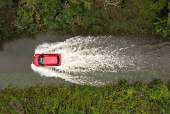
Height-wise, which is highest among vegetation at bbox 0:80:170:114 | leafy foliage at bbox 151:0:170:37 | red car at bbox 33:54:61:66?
leafy foliage at bbox 151:0:170:37

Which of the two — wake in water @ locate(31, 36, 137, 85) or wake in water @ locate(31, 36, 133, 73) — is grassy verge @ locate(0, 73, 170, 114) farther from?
wake in water @ locate(31, 36, 133, 73)

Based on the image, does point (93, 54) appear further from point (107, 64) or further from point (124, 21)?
point (124, 21)

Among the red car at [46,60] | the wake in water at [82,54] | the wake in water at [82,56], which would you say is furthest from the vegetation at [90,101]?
the red car at [46,60]

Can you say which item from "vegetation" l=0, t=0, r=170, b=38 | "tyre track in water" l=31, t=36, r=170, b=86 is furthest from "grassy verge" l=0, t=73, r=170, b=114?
"vegetation" l=0, t=0, r=170, b=38

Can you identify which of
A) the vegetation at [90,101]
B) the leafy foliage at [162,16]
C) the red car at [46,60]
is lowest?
the vegetation at [90,101]

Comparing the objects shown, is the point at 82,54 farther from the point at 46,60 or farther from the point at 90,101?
the point at 90,101

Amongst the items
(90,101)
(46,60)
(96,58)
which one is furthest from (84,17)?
(90,101)

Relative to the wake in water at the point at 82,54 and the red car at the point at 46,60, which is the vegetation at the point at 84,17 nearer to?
the wake in water at the point at 82,54
